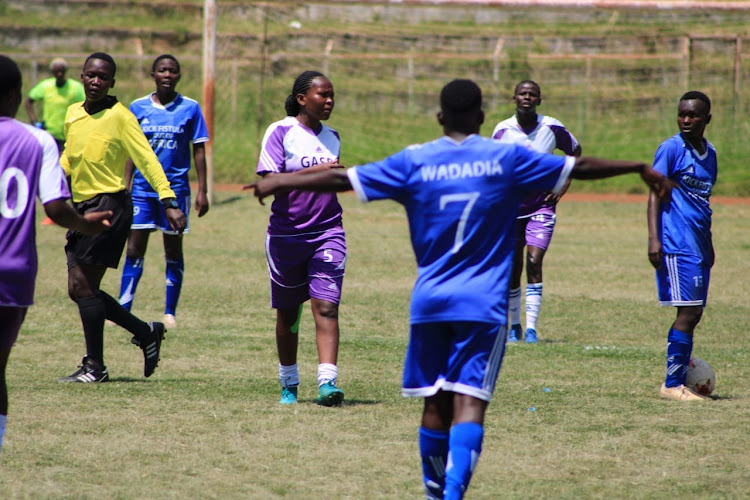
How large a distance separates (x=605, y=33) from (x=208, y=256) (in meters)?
17.5

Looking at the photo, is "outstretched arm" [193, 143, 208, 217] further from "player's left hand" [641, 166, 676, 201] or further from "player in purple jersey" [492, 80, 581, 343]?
"player's left hand" [641, 166, 676, 201]

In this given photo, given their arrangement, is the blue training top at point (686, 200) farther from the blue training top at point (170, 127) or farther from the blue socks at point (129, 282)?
the blue socks at point (129, 282)

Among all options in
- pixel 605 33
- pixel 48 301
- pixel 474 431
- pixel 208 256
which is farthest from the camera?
pixel 605 33

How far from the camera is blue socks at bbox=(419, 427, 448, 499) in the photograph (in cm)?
448

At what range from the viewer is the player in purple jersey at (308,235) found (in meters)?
6.66

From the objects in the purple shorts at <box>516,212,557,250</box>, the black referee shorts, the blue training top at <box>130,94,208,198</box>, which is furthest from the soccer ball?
the blue training top at <box>130,94,208,198</box>

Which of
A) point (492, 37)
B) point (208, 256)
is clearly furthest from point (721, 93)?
point (208, 256)

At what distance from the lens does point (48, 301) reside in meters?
10.9

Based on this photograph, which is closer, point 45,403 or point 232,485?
point 232,485

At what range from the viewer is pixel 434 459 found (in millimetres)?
4492

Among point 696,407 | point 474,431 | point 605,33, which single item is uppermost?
point 605,33

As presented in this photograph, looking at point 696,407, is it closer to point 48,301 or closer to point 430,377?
point 430,377

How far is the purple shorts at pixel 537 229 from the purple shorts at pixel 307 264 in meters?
3.50

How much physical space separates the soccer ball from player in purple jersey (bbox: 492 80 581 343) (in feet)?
8.10
